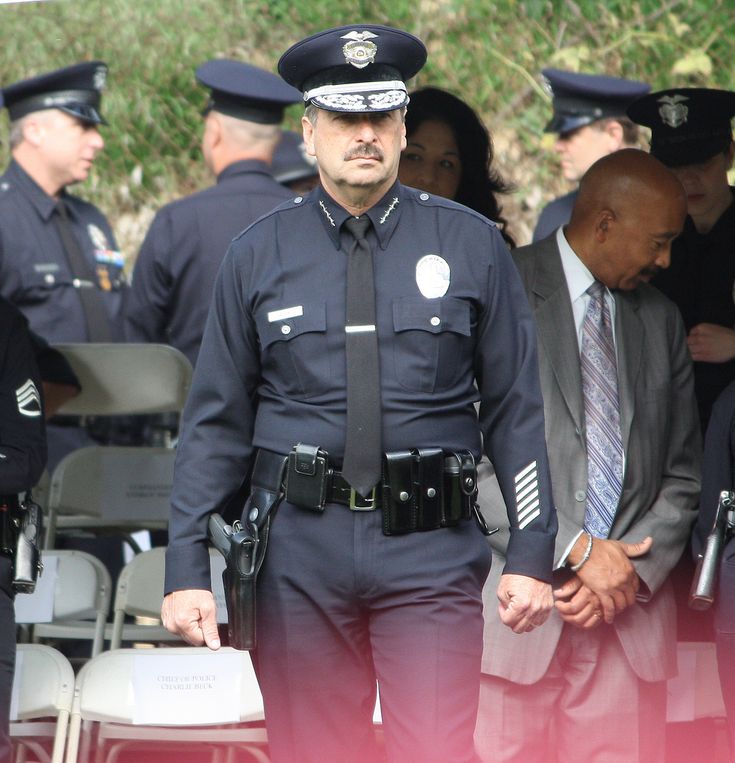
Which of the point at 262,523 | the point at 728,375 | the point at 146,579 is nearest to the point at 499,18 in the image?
the point at 728,375

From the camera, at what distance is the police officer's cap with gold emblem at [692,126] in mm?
4688

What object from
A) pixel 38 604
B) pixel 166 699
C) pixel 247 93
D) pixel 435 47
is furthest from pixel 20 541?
pixel 435 47

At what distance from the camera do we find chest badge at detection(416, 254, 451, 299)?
3.06m

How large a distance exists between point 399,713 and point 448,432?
1.88ft

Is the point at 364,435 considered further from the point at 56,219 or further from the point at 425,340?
the point at 56,219

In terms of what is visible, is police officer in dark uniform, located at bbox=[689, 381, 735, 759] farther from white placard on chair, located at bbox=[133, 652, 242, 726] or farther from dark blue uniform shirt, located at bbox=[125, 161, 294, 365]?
dark blue uniform shirt, located at bbox=[125, 161, 294, 365]

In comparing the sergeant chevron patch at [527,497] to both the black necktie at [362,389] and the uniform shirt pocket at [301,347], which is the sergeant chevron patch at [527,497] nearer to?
the black necktie at [362,389]

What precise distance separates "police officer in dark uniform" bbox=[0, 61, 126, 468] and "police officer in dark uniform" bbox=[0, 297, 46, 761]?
1415 mm

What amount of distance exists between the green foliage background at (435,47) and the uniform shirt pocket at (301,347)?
3.63 meters

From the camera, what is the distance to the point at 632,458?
3828 mm

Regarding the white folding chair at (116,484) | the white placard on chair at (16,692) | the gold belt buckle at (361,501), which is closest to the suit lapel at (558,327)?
the gold belt buckle at (361,501)

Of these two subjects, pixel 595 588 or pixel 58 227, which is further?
pixel 58 227

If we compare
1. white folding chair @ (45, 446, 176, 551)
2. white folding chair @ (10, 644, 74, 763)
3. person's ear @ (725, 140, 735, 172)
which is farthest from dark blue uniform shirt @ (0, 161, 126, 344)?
person's ear @ (725, 140, 735, 172)

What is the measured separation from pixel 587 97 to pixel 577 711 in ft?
10.4
